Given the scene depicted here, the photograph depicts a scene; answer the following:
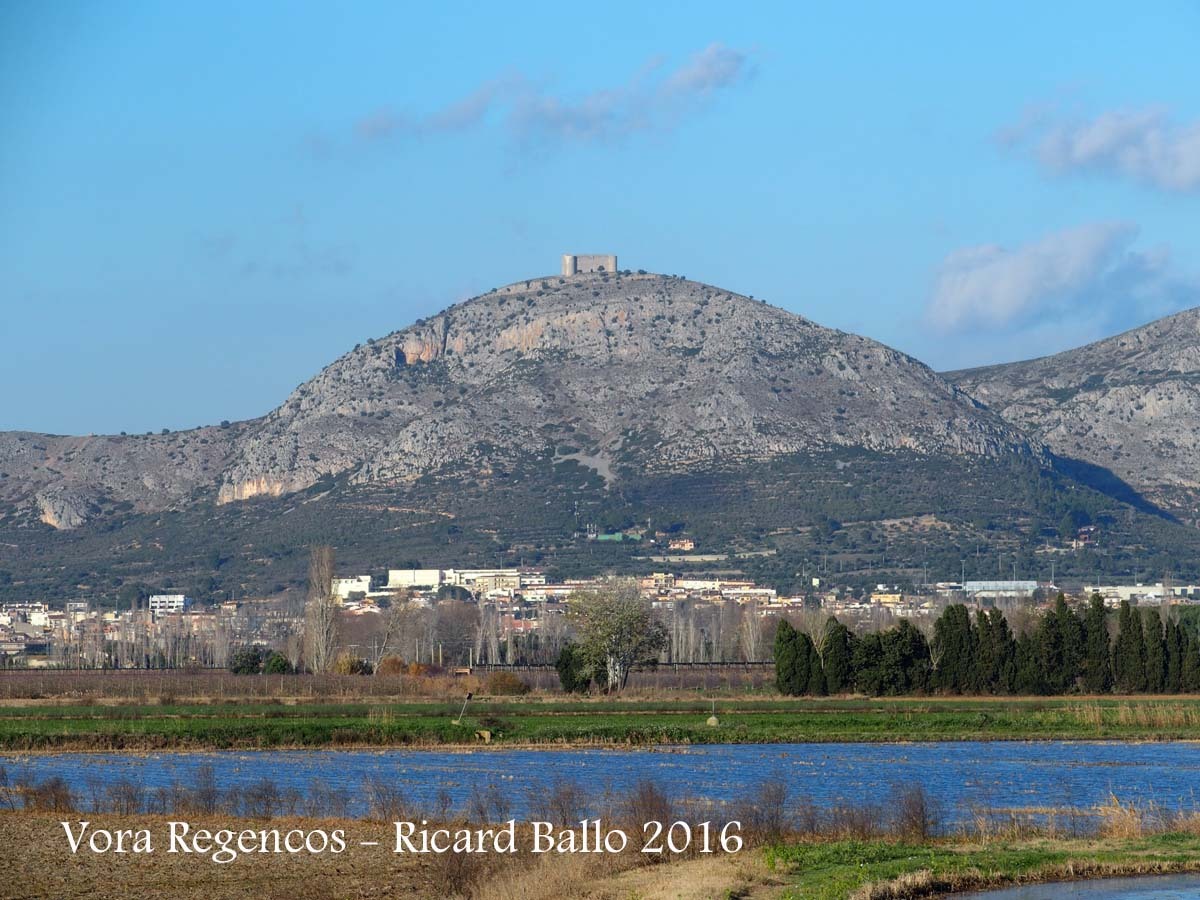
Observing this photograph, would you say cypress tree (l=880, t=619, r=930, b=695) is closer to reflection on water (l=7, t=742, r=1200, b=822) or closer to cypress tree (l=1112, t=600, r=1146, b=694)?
cypress tree (l=1112, t=600, r=1146, b=694)

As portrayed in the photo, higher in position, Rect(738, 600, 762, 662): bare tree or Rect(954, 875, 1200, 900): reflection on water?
Rect(738, 600, 762, 662): bare tree

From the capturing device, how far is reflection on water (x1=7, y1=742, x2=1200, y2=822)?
42.7 m

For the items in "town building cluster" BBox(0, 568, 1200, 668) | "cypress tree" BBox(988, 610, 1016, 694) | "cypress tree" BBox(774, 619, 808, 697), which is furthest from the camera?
"town building cluster" BBox(0, 568, 1200, 668)

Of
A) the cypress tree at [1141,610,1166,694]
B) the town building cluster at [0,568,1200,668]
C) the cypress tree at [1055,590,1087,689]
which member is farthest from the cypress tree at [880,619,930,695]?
the town building cluster at [0,568,1200,668]

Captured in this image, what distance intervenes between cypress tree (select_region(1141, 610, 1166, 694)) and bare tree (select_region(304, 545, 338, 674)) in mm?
46719

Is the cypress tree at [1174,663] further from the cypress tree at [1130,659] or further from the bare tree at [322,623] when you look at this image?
the bare tree at [322,623]

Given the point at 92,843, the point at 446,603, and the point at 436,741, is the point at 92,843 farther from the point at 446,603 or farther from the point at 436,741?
the point at 446,603

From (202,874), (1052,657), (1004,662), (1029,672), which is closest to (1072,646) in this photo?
(1052,657)

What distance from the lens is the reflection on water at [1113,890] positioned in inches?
1129

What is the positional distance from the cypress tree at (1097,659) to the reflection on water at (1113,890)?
178 ft

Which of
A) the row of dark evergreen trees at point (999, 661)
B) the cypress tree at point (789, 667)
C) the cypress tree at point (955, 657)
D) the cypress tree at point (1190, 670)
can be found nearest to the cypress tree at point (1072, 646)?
the row of dark evergreen trees at point (999, 661)

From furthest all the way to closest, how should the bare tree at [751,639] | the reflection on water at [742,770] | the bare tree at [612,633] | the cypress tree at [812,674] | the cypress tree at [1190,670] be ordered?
the bare tree at [751,639] → the bare tree at [612,633] → the cypress tree at [812,674] → the cypress tree at [1190,670] → the reflection on water at [742,770]

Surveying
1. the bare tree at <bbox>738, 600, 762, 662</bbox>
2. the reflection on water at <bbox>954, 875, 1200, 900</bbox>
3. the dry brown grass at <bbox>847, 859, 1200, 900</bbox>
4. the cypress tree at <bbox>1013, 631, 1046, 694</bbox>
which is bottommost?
the reflection on water at <bbox>954, 875, 1200, 900</bbox>

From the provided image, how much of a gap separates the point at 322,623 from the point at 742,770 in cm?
6231
